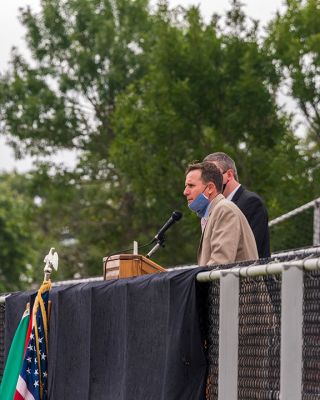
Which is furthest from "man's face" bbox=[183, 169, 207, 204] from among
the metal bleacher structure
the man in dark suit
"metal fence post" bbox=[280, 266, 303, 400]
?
"metal fence post" bbox=[280, 266, 303, 400]

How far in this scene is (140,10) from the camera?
48719mm

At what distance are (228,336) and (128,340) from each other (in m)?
1.06

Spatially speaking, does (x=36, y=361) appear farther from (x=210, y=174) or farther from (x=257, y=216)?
(x=257, y=216)

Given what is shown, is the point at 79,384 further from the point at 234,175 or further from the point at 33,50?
the point at 33,50

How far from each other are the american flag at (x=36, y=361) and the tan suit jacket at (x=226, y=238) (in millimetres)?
1150

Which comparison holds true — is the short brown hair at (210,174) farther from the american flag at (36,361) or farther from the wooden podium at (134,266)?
the american flag at (36,361)

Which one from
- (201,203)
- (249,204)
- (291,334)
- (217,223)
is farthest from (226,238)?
(291,334)

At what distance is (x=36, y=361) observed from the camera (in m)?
8.48

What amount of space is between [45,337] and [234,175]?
5.36ft

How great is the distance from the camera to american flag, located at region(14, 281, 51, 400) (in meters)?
8.41

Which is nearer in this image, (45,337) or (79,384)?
(79,384)

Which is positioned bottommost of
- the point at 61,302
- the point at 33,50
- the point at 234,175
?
the point at 61,302

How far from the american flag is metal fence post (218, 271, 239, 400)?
225 cm

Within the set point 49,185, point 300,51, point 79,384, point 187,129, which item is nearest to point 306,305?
point 79,384
